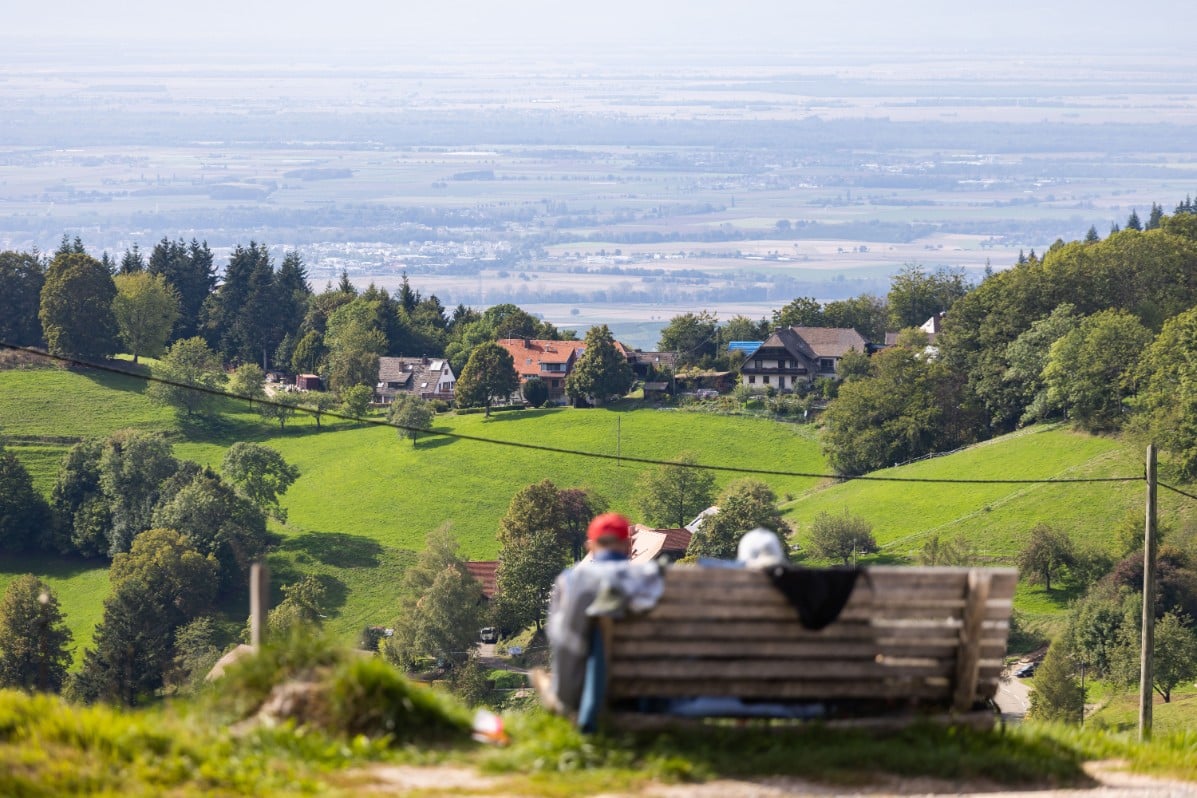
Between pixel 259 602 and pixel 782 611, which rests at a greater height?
pixel 782 611

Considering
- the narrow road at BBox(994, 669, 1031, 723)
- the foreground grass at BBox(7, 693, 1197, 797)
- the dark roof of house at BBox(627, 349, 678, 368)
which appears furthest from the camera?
the dark roof of house at BBox(627, 349, 678, 368)

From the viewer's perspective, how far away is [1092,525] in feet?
206

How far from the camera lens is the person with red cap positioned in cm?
893

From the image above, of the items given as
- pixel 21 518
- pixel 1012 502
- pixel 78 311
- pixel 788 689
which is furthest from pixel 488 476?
pixel 788 689

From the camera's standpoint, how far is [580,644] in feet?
29.5

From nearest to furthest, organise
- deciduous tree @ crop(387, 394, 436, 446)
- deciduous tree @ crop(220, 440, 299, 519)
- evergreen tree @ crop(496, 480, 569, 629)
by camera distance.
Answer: evergreen tree @ crop(496, 480, 569, 629)
deciduous tree @ crop(220, 440, 299, 519)
deciduous tree @ crop(387, 394, 436, 446)

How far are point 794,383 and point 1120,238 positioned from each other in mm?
21717

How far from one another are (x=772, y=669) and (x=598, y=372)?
85076 millimetres

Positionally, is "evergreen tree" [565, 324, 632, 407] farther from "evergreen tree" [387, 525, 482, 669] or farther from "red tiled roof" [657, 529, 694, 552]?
"evergreen tree" [387, 525, 482, 669]

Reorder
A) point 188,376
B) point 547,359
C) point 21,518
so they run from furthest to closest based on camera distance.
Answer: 1. point 547,359
2. point 188,376
3. point 21,518

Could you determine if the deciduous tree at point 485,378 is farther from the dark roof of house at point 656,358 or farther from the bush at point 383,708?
the bush at point 383,708

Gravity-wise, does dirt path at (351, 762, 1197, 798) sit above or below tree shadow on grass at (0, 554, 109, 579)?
above

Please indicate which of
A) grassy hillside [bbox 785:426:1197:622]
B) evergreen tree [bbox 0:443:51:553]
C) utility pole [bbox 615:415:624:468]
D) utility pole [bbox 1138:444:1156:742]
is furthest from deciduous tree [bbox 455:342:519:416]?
utility pole [bbox 1138:444:1156:742]

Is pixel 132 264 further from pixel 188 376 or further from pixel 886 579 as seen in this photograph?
pixel 886 579
